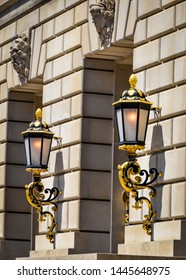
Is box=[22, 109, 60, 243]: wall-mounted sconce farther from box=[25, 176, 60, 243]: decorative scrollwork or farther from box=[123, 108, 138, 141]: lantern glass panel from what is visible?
box=[123, 108, 138, 141]: lantern glass panel

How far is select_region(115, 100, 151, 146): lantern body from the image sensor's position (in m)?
22.5

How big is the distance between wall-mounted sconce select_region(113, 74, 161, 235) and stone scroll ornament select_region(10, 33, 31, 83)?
22.9ft

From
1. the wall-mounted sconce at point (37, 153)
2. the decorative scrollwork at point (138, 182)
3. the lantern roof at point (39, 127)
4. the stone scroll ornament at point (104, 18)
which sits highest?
the stone scroll ornament at point (104, 18)

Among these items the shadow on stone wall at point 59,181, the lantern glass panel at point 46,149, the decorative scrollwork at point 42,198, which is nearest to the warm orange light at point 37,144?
the lantern glass panel at point 46,149

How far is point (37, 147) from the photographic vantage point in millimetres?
25859

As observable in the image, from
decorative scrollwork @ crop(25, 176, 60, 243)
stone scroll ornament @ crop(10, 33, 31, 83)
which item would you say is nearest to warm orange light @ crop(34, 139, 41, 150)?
decorative scrollwork @ crop(25, 176, 60, 243)

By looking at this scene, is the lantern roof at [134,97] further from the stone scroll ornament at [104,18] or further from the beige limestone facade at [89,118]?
the stone scroll ornament at [104,18]

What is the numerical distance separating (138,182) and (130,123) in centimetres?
115

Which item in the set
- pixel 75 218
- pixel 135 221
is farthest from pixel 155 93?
pixel 75 218

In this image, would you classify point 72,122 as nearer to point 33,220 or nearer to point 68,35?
point 68,35

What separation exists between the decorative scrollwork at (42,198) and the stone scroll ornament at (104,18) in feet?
10.3

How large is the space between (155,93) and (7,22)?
8.79 meters

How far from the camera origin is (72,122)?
2684cm

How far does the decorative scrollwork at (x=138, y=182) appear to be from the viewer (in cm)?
2283
